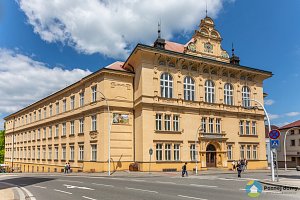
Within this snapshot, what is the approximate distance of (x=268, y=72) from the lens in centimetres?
4997

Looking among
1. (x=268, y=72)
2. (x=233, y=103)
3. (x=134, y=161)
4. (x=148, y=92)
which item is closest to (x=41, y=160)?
(x=134, y=161)

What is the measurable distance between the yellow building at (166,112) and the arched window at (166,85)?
0.13 meters

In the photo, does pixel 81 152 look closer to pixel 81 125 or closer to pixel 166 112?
pixel 81 125

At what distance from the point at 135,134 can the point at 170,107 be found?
566cm

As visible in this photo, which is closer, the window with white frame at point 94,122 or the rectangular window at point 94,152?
the rectangular window at point 94,152

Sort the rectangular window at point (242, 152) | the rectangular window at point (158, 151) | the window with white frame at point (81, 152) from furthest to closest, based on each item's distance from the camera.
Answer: the rectangular window at point (242, 152)
the window with white frame at point (81, 152)
the rectangular window at point (158, 151)

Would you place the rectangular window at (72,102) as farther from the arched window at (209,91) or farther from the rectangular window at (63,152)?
the arched window at (209,91)

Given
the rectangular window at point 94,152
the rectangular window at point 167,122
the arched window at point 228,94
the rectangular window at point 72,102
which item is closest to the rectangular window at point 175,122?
the rectangular window at point 167,122

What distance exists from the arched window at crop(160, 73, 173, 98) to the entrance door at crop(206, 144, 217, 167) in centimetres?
911

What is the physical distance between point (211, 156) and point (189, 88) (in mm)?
9785

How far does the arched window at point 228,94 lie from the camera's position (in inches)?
1815

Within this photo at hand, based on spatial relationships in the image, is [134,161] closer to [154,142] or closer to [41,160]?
[154,142]

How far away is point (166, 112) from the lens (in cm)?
3997

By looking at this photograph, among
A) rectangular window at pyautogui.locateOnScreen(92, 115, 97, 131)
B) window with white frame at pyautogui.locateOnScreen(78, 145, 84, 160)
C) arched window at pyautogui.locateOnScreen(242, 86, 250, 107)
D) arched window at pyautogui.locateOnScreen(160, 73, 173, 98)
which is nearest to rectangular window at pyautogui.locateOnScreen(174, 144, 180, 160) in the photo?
arched window at pyautogui.locateOnScreen(160, 73, 173, 98)
